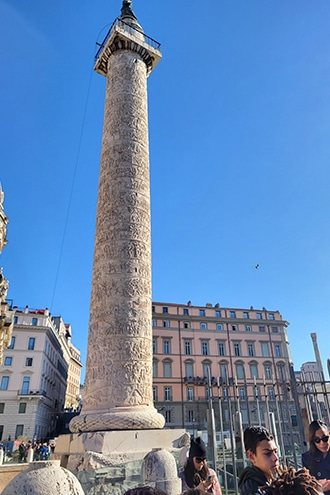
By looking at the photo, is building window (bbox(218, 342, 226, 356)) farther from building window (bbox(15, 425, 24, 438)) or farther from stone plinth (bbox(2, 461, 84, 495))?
stone plinth (bbox(2, 461, 84, 495))

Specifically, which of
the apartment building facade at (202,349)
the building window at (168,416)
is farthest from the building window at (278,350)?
the building window at (168,416)

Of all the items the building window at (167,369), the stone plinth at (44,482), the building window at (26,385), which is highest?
the building window at (167,369)

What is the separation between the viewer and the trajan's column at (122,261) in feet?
20.6

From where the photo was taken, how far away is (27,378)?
30484mm

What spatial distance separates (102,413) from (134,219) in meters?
3.65

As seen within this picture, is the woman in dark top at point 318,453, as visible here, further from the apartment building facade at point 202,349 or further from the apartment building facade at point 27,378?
the apartment building facade at point 27,378

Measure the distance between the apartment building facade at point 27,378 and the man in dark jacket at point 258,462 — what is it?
3019 centimetres

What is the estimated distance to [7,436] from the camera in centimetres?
2783

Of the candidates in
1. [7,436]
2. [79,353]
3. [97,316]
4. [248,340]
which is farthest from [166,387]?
[79,353]

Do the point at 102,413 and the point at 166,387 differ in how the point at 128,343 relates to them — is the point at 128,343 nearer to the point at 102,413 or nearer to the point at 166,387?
the point at 102,413

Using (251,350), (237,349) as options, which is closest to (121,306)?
(237,349)

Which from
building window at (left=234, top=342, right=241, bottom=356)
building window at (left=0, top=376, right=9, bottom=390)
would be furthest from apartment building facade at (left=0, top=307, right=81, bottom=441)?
building window at (left=234, top=342, right=241, bottom=356)

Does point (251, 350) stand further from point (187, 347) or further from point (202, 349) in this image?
point (187, 347)

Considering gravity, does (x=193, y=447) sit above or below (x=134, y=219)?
below
